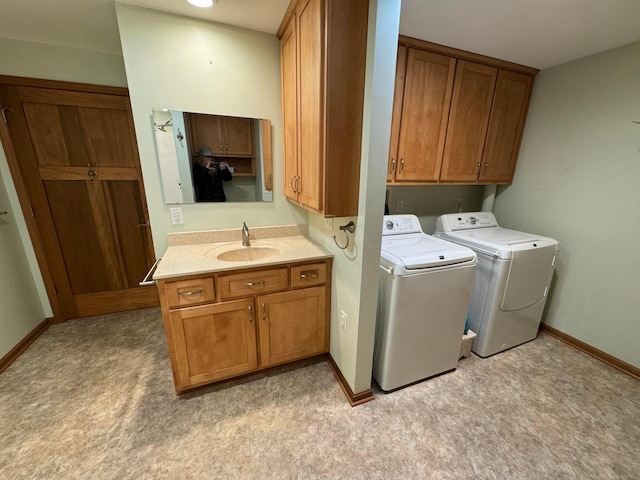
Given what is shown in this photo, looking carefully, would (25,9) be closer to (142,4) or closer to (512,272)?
(142,4)

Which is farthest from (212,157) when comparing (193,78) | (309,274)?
(309,274)

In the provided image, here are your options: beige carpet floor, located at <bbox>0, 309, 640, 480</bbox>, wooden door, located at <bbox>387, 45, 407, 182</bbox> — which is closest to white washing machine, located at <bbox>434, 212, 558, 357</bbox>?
beige carpet floor, located at <bbox>0, 309, 640, 480</bbox>

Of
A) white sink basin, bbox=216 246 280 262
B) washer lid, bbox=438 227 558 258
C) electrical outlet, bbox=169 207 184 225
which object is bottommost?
white sink basin, bbox=216 246 280 262

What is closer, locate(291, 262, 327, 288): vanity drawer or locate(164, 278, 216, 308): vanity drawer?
locate(164, 278, 216, 308): vanity drawer

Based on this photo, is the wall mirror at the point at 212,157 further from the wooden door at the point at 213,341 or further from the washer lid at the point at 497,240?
the washer lid at the point at 497,240

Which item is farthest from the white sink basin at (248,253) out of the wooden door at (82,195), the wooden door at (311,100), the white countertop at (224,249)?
the wooden door at (82,195)

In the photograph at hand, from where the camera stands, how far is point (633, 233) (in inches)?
72.7

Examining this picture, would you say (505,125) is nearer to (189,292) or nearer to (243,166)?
(243,166)

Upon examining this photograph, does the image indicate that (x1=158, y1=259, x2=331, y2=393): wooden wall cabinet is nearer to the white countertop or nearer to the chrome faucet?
the white countertop

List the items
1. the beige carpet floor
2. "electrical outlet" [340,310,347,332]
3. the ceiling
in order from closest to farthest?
the beige carpet floor < the ceiling < "electrical outlet" [340,310,347,332]

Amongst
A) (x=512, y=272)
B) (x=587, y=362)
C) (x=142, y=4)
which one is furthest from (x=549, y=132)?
(x=142, y=4)

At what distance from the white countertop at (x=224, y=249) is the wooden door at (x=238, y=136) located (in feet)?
1.98

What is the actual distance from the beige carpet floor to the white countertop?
89cm

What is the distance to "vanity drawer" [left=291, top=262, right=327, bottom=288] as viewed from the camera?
5.54 feet
